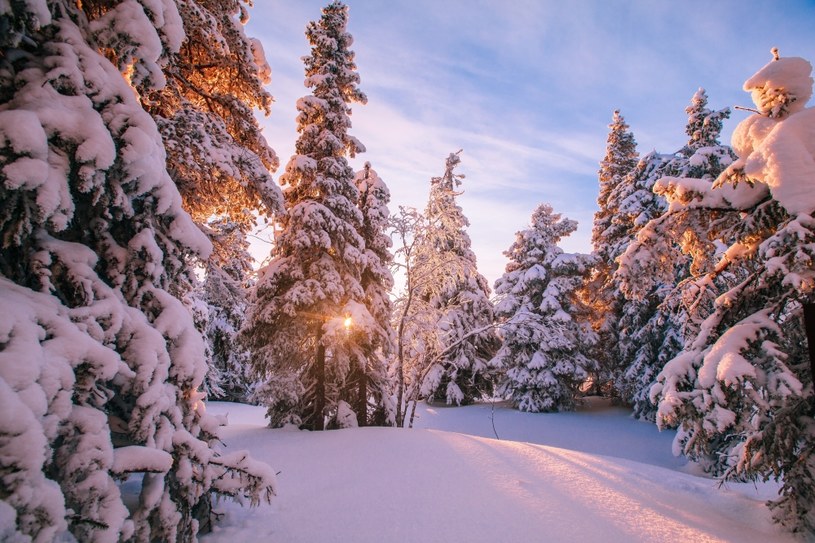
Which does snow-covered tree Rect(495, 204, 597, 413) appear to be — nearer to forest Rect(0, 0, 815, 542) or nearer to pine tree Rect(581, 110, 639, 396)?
pine tree Rect(581, 110, 639, 396)

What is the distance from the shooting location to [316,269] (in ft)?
37.4

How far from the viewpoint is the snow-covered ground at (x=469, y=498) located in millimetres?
4582

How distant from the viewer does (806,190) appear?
453cm

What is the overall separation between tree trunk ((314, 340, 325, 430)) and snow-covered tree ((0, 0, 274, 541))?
687 cm

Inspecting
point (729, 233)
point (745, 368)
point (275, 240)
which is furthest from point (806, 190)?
point (275, 240)

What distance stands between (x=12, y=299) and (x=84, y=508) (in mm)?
1543

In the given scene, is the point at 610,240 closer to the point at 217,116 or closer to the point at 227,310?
the point at 227,310

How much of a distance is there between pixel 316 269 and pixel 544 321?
13068 millimetres

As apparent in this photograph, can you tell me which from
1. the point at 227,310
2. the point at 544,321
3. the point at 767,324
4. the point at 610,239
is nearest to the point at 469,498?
the point at 767,324

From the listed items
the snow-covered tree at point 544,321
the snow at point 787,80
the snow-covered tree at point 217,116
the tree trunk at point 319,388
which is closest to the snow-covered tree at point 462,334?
the snow-covered tree at point 544,321

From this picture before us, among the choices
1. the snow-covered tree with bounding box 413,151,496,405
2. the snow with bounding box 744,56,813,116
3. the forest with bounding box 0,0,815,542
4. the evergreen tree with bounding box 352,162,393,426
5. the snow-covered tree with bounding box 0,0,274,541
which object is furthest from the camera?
the snow-covered tree with bounding box 413,151,496,405

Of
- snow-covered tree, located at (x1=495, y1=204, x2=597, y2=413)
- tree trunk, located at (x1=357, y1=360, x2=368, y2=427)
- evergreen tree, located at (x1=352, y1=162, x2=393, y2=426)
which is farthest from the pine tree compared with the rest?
tree trunk, located at (x1=357, y1=360, x2=368, y2=427)

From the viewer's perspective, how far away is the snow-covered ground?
15.0 feet

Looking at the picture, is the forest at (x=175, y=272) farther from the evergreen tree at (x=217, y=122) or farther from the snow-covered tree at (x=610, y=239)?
the snow-covered tree at (x=610, y=239)
